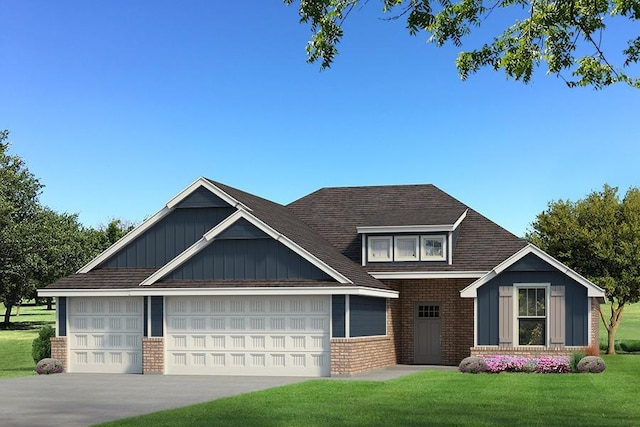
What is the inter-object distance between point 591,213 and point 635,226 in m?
2.01

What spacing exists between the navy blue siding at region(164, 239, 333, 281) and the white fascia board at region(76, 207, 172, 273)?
260cm

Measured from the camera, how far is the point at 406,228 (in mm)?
33469

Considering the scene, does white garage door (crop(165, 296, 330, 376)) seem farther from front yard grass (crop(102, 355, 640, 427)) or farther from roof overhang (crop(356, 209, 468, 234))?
roof overhang (crop(356, 209, 468, 234))

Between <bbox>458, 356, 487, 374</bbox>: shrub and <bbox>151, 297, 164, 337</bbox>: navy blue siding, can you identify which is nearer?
<bbox>458, 356, 487, 374</bbox>: shrub

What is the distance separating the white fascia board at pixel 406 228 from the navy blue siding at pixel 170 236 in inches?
210

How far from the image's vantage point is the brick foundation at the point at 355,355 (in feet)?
93.1

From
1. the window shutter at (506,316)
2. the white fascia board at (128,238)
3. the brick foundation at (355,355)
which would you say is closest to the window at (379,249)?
the brick foundation at (355,355)

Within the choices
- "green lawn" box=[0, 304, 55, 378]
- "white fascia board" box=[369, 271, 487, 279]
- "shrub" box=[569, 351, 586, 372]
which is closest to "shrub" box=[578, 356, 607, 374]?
"shrub" box=[569, 351, 586, 372]

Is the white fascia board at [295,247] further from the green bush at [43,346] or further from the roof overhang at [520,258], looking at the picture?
the green bush at [43,346]

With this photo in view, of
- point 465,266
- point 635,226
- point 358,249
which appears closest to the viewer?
point 465,266

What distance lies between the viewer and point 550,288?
31438mm

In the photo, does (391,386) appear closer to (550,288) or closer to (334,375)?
(334,375)

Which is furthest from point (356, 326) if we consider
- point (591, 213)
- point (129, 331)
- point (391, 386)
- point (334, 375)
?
point (591, 213)

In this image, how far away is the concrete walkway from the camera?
709 inches
